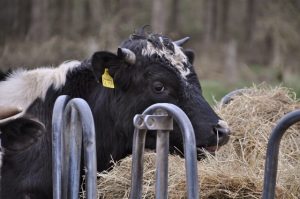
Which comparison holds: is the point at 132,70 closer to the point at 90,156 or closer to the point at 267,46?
the point at 90,156

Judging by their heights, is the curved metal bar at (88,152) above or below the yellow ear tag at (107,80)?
below

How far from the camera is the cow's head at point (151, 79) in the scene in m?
4.89

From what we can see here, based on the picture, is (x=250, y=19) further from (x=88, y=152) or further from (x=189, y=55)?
(x=88, y=152)

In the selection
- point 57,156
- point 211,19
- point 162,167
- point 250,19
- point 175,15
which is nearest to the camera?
point 162,167

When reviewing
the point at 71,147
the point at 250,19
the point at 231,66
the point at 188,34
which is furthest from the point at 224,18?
the point at 71,147

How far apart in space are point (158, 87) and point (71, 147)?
123 cm

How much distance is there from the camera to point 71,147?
155 inches

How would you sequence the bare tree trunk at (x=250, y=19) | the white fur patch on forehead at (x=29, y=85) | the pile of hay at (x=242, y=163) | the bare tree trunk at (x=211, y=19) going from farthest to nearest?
the bare tree trunk at (x=250, y=19) < the bare tree trunk at (x=211, y=19) < the white fur patch on forehead at (x=29, y=85) < the pile of hay at (x=242, y=163)

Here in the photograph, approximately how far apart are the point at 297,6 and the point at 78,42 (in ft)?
46.5

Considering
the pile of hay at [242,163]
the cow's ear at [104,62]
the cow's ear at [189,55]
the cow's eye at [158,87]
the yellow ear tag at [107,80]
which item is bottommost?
the pile of hay at [242,163]

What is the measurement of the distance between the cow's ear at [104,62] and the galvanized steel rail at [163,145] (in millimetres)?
1523

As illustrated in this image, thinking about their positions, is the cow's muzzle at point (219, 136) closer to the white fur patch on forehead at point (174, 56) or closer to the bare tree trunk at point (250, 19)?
the white fur patch on forehead at point (174, 56)

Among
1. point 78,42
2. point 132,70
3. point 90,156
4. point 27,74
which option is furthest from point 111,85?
point 78,42

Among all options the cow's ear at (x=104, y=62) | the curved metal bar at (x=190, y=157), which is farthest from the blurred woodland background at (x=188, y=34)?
the curved metal bar at (x=190, y=157)
